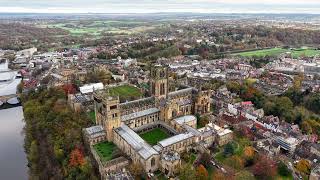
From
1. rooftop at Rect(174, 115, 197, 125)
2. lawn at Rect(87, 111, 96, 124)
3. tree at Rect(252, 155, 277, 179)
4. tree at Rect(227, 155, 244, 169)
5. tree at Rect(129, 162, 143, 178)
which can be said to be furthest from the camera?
lawn at Rect(87, 111, 96, 124)

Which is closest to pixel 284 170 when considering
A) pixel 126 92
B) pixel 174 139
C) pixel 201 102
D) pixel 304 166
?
pixel 304 166

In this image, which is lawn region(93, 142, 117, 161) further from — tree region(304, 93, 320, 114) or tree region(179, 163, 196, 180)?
tree region(304, 93, 320, 114)

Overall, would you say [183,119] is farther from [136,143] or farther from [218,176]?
[218,176]

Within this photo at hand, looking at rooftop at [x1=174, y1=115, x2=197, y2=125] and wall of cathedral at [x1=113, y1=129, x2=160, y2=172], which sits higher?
rooftop at [x1=174, y1=115, x2=197, y2=125]

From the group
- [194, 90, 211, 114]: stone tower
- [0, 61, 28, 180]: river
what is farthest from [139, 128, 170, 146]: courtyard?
[0, 61, 28, 180]: river

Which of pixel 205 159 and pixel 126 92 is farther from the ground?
pixel 126 92

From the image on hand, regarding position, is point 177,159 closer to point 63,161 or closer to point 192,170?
point 192,170
